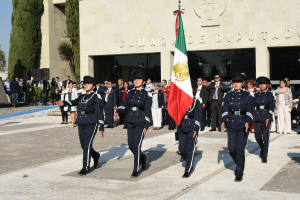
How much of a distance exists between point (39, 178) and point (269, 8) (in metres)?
16.7

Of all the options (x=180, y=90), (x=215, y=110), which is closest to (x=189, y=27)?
(x=215, y=110)

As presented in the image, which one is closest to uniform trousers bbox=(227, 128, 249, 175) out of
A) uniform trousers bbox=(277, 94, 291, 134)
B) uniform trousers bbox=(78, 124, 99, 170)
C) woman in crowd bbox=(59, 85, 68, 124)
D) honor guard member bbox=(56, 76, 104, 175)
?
honor guard member bbox=(56, 76, 104, 175)

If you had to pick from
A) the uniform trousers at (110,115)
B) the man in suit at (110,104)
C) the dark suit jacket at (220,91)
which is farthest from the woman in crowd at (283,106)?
the uniform trousers at (110,115)

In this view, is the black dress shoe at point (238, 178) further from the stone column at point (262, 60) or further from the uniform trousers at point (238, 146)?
the stone column at point (262, 60)

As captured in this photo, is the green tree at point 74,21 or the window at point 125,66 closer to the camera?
the window at point 125,66

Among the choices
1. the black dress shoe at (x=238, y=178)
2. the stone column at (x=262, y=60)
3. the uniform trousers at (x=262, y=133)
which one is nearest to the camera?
the black dress shoe at (x=238, y=178)

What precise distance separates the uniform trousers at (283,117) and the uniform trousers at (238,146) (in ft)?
24.9

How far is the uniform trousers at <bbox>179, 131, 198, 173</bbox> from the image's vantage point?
23.7 ft

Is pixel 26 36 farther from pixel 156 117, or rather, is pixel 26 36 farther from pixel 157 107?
pixel 156 117

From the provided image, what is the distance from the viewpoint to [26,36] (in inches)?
1415

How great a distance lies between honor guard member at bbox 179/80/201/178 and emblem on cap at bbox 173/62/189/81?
29.3 inches

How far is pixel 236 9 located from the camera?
21047 millimetres

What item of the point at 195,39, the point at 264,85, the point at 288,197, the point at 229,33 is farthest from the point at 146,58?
the point at 288,197

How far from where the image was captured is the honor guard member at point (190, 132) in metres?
7.32
